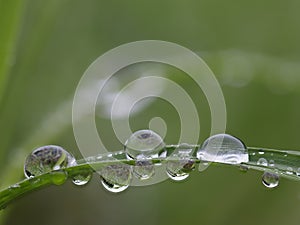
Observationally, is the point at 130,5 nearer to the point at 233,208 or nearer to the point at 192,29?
the point at 192,29

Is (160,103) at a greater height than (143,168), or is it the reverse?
(160,103)

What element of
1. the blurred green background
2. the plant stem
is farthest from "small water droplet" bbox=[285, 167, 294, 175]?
the blurred green background

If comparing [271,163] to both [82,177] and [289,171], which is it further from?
[82,177]

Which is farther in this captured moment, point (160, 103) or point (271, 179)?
point (160, 103)

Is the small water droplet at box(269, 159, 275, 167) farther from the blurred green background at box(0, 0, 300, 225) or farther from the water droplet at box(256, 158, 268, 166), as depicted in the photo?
the blurred green background at box(0, 0, 300, 225)

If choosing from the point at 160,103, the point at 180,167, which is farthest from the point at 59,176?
the point at 160,103

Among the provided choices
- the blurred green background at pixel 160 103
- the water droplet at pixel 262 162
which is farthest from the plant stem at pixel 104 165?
the blurred green background at pixel 160 103

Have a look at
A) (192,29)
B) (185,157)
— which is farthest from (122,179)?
(192,29)

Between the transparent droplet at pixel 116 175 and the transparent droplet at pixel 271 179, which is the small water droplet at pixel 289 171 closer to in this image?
the transparent droplet at pixel 271 179
